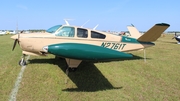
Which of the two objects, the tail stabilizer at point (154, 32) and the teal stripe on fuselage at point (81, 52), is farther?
the tail stabilizer at point (154, 32)

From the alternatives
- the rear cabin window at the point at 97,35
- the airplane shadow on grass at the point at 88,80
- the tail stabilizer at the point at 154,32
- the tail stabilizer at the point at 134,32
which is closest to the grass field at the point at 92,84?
A: the airplane shadow on grass at the point at 88,80

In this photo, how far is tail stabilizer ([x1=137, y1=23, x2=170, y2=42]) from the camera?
26.8 feet

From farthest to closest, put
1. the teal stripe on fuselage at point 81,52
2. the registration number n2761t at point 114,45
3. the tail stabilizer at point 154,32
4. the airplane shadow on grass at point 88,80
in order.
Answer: the tail stabilizer at point 154,32, the registration number n2761t at point 114,45, the airplane shadow on grass at point 88,80, the teal stripe on fuselage at point 81,52

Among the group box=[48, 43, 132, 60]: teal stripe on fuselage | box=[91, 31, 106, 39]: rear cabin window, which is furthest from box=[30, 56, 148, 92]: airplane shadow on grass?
box=[91, 31, 106, 39]: rear cabin window

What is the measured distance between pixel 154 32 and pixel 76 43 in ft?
18.9

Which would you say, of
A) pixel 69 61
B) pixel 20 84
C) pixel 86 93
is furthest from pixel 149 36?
pixel 20 84

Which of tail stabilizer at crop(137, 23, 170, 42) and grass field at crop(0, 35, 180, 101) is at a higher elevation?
Result: tail stabilizer at crop(137, 23, 170, 42)

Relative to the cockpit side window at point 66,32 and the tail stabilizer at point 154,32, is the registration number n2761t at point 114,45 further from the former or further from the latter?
the tail stabilizer at point 154,32

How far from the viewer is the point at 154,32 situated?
29.4 feet

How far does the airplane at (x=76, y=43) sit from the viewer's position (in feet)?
15.0

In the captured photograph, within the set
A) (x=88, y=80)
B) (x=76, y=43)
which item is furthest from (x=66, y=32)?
(x=88, y=80)

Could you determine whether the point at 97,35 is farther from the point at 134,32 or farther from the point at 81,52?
the point at 134,32

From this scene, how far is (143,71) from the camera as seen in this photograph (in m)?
7.93

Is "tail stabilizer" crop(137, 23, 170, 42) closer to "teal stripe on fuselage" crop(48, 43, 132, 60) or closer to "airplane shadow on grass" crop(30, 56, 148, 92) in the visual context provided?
"airplane shadow on grass" crop(30, 56, 148, 92)
